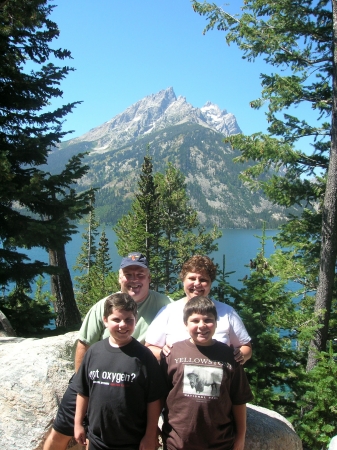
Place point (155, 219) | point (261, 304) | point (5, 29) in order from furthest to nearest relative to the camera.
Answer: point (155, 219) → point (5, 29) → point (261, 304)

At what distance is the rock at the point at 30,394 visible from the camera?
360cm

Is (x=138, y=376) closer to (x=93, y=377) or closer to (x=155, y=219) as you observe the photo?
(x=93, y=377)

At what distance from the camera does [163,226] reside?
31.2m

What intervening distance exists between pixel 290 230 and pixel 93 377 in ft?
28.4

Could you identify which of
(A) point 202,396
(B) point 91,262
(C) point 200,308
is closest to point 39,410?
(A) point 202,396

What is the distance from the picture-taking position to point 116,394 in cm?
255

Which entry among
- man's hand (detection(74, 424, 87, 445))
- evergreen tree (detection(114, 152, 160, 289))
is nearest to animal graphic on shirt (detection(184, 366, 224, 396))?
man's hand (detection(74, 424, 87, 445))

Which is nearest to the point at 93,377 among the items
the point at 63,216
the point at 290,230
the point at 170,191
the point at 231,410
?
the point at 231,410

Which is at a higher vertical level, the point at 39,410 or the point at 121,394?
the point at 121,394

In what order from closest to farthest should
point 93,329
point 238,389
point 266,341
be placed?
point 238,389 → point 93,329 → point 266,341

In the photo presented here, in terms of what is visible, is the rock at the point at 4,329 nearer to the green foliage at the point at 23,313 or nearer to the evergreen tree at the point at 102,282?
the green foliage at the point at 23,313

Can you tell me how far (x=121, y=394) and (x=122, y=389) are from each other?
0.04 meters

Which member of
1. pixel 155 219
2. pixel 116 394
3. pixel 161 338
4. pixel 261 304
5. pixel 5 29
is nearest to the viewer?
pixel 116 394

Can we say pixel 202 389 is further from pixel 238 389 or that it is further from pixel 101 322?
pixel 101 322
